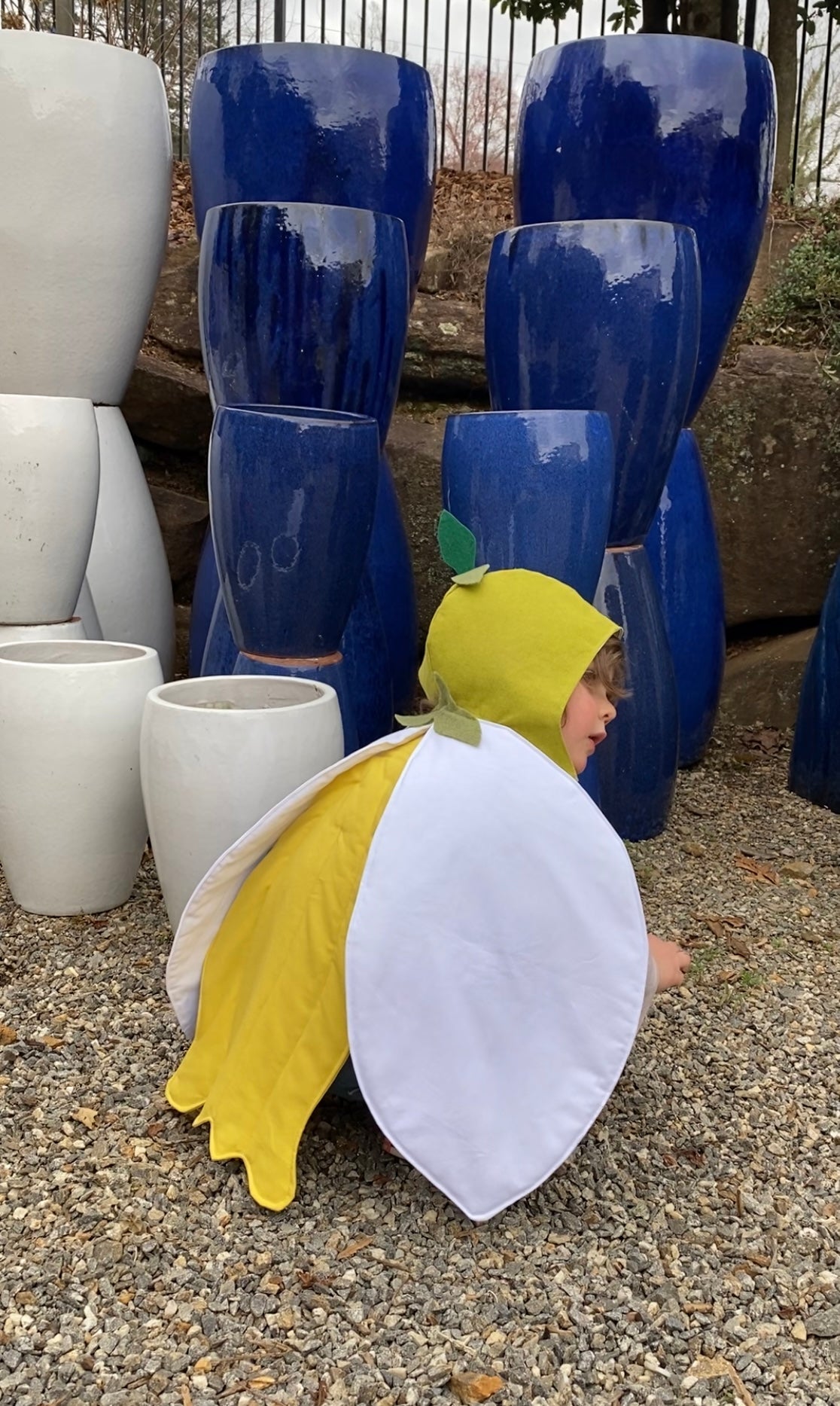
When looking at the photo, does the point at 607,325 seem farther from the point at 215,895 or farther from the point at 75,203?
the point at 215,895

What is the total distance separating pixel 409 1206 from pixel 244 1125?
0.73 feet

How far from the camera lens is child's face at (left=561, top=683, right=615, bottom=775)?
1.64 metres

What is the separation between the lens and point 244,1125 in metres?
1.59

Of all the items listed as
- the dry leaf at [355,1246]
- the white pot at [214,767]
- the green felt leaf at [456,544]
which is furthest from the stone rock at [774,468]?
the dry leaf at [355,1246]

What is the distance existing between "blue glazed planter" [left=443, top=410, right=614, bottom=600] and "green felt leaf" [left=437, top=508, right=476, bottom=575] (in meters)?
0.53

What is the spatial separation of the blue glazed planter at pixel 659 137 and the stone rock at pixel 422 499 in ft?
2.44

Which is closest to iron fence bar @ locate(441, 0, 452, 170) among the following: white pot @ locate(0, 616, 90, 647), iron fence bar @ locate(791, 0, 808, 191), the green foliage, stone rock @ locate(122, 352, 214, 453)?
iron fence bar @ locate(791, 0, 808, 191)

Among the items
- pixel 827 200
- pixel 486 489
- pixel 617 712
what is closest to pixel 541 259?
pixel 486 489

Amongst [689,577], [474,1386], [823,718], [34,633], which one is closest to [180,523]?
[34,633]

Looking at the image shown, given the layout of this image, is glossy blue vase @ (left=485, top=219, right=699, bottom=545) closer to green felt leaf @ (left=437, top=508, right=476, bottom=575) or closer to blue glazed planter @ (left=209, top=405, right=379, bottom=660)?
blue glazed planter @ (left=209, top=405, right=379, bottom=660)

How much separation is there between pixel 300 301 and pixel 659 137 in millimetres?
952

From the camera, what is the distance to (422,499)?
11.5 ft

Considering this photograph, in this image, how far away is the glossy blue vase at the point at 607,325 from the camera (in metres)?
2.46

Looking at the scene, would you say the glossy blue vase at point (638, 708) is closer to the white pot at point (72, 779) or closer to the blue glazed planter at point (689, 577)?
the blue glazed planter at point (689, 577)
